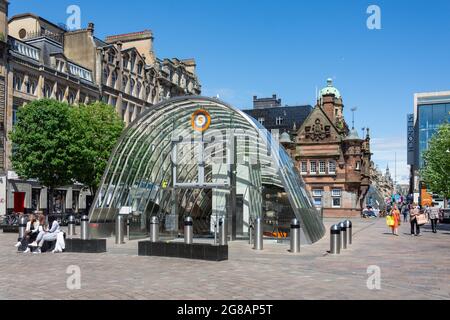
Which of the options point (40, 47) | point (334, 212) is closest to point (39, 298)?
point (40, 47)

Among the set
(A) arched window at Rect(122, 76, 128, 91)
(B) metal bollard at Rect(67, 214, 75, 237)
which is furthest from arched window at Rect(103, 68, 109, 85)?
(B) metal bollard at Rect(67, 214, 75, 237)

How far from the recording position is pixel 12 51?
45406 mm

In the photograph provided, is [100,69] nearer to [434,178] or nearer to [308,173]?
[308,173]

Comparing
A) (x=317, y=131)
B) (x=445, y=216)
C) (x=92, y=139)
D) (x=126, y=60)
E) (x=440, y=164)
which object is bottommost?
(x=445, y=216)

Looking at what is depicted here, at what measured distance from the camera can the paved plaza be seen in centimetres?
1017

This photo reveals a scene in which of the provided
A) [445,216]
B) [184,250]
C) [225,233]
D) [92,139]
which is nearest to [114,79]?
[92,139]

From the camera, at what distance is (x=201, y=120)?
87.1 feet

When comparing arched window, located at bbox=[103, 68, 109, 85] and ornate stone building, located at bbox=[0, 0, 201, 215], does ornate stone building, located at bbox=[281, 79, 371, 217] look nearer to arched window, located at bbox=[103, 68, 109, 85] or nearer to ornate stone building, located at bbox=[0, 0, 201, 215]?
ornate stone building, located at bbox=[0, 0, 201, 215]

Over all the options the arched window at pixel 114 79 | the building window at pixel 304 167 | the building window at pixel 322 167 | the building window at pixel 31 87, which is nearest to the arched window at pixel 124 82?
the arched window at pixel 114 79

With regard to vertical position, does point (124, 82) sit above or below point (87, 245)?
above

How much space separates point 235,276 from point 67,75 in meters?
43.7

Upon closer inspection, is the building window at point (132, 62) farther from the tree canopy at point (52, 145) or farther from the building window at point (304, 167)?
the building window at point (304, 167)

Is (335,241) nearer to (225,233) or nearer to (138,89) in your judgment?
Result: (225,233)

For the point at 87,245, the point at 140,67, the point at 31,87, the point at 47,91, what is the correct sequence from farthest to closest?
the point at 140,67, the point at 47,91, the point at 31,87, the point at 87,245
